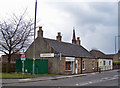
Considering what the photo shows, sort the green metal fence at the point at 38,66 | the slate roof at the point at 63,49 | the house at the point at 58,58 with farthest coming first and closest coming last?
1. the slate roof at the point at 63,49
2. the house at the point at 58,58
3. the green metal fence at the point at 38,66

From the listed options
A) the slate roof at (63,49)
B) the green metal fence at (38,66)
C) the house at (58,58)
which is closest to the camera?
the green metal fence at (38,66)

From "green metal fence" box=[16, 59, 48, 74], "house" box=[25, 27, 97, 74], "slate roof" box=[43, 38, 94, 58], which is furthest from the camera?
"slate roof" box=[43, 38, 94, 58]

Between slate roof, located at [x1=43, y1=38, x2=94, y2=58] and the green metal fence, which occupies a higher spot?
slate roof, located at [x1=43, y1=38, x2=94, y2=58]

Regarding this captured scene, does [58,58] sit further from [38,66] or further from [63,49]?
[63,49]

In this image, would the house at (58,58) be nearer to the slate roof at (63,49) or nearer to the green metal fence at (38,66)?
the slate roof at (63,49)

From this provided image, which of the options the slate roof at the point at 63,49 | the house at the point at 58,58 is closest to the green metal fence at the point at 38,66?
the house at the point at 58,58

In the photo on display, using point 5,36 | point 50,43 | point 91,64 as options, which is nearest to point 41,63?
point 50,43

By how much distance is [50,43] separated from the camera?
1233 inches

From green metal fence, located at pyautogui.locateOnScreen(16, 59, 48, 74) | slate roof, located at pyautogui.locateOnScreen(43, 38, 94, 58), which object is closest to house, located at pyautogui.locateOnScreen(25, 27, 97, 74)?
slate roof, located at pyautogui.locateOnScreen(43, 38, 94, 58)

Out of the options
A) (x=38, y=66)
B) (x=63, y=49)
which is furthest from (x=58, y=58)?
(x=63, y=49)

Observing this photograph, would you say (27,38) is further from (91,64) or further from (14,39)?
(91,64)

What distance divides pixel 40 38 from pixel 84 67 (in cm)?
1043

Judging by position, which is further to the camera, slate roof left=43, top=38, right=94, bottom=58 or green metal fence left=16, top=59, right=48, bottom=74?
slate roof left=43, top=38, right=94, bottom=58

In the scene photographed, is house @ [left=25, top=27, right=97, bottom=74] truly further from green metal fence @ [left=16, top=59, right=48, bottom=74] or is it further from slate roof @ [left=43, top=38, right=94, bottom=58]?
green metal fence @ [left=16, top=59, right=48, bottom=74]
